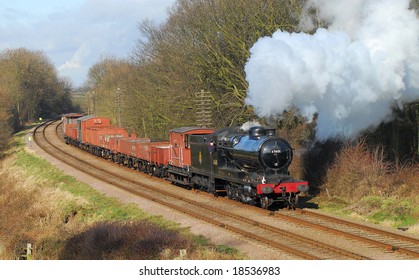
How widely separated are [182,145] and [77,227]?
8392mm

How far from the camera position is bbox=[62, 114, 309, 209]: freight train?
2178cm

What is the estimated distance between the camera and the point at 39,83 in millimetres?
101562

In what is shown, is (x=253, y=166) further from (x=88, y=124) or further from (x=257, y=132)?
(x=88, y=124)

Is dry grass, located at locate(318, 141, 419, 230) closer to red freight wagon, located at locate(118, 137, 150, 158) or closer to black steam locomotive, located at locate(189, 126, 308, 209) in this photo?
black steam locomotive, located at locate(189, 126, 308, 209)

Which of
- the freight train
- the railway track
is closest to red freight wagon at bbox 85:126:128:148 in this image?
the freight train

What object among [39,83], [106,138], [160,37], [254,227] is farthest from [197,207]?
[39,83]

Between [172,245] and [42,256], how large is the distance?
6.02 meters

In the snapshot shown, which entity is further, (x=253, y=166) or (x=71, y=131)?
(x=71, y=131)

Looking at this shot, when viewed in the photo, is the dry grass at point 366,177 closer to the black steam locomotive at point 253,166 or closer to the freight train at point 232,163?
the freight train at point 232,163

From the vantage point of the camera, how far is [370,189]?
2355 centimetres

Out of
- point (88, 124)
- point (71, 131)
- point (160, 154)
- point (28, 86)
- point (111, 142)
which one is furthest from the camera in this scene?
point (28, 86)

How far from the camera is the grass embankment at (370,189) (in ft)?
67.7

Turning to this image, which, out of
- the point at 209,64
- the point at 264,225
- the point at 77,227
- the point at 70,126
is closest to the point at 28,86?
the point at 70,126

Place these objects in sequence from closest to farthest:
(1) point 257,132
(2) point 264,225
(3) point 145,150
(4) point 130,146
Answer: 1. (2) point 264,225
2. (1) point 257,132
3. (3) point 145,150
4. (4) point 130,146
